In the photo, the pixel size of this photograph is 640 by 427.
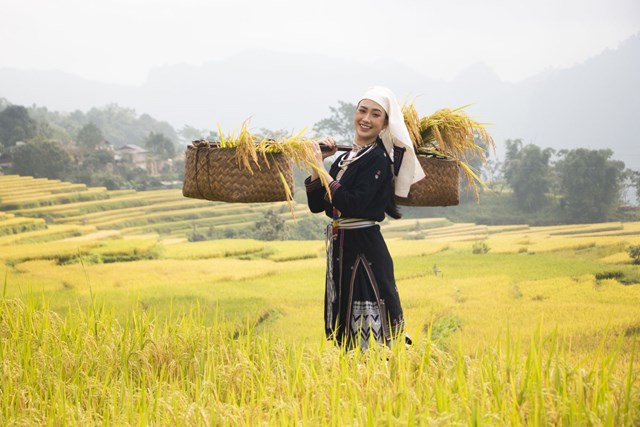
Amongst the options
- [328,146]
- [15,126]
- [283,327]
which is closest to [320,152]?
[328,146]

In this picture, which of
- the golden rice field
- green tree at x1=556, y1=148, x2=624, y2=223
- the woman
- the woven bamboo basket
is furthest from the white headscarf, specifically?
green tree at x1=556, y1=148, x2=624, y2=223

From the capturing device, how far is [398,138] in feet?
9.60

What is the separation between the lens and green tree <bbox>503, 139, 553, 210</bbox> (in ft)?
43.4

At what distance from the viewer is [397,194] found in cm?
304

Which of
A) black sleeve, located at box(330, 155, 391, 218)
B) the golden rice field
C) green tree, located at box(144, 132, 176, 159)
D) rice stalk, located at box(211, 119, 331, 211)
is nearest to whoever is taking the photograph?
the golden rice field

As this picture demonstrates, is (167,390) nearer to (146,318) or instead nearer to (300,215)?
(146,318)

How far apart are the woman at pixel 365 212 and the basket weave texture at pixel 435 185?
0.08m

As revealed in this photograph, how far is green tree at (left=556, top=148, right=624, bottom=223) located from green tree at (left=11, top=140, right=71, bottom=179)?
29.5ft

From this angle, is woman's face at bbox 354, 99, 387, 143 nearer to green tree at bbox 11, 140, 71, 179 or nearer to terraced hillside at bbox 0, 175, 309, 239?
terraced hillside at bbox 0, 175, 309, 239

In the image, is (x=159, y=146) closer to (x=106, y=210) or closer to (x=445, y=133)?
(x=106, y=210)

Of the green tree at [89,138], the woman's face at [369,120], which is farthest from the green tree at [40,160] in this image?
the woman's face at [369,120]

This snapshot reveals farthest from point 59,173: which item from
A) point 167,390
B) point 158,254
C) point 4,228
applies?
point 167,390

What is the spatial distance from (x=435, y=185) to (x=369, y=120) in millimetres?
438

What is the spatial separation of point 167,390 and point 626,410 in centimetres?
174
